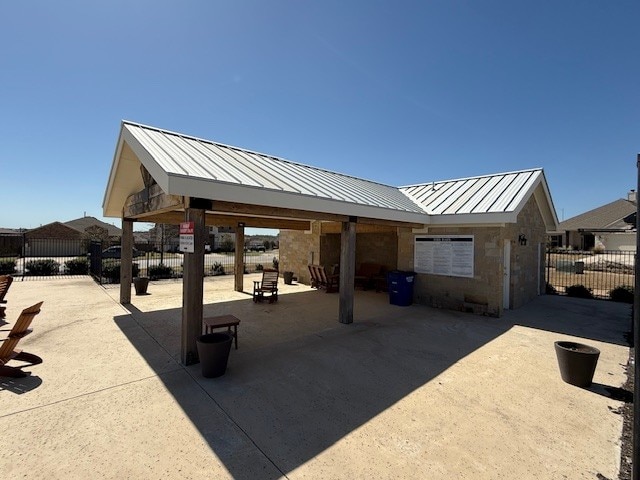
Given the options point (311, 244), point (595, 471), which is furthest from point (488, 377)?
point (311, 244)

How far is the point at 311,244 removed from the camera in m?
14.9

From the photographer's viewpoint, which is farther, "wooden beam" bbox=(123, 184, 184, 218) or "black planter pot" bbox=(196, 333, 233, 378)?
"wooden beam" bbox=(123, 184, 184, 218)

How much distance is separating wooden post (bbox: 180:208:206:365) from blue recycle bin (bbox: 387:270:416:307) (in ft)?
22.3

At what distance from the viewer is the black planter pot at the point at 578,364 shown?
4.68m

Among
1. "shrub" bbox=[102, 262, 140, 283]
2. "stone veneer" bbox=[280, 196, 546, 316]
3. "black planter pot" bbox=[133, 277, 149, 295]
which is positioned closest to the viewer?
"stone veneer" bbox=[280, 196, 546, 316]

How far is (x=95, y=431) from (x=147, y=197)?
5.57m

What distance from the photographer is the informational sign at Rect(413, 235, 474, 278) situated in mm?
9523

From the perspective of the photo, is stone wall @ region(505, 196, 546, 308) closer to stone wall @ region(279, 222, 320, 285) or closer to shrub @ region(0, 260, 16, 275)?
stone wall @ region(279, 222, 320, 285)

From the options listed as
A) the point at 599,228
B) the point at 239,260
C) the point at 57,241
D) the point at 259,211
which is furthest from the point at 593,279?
the point at 57,241

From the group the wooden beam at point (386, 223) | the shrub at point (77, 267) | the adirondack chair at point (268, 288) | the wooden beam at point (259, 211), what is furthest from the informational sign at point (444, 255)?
the shrub at point (77, 267)

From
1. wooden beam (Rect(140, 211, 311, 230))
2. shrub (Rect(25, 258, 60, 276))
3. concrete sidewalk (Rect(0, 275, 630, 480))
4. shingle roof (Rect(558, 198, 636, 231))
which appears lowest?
concrete sidewalk (Rect(0, 275, 630, 480))

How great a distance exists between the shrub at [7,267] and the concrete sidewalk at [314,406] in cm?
1296

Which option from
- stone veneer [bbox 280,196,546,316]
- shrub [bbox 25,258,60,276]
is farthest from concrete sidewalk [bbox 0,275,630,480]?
shrub [bbox 25,258,60,276]

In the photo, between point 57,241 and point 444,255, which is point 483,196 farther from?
point 57,241
